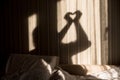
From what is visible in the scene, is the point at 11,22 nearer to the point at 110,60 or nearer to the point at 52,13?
the point at 52,13

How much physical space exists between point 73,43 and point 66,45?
0.10 meters

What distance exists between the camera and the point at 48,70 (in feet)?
7.50

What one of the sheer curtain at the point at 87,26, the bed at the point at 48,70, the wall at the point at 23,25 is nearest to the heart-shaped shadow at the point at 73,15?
the sheer curtain at the point at 87,26

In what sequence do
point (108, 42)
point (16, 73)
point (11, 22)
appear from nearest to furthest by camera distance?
1. point (16, 73)
2. point (108, 42)
3. point (11, 22)

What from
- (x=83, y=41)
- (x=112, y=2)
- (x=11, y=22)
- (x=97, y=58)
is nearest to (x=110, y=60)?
(x=97, y=58)

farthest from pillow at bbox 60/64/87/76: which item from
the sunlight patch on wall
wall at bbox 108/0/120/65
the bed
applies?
the sunlight patch on wall

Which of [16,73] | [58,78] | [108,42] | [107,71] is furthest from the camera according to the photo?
[108,42]

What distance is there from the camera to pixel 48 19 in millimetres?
3084

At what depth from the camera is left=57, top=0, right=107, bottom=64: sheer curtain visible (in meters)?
3.00

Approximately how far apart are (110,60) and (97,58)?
18cm

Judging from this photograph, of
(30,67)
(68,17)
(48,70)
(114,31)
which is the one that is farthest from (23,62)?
(114,31)

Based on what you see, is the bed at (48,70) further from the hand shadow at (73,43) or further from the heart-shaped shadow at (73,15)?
the heart-shaped shadow at (73,15)

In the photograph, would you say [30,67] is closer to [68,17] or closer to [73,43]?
[73,43]

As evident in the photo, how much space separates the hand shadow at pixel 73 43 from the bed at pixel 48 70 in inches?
7.2
